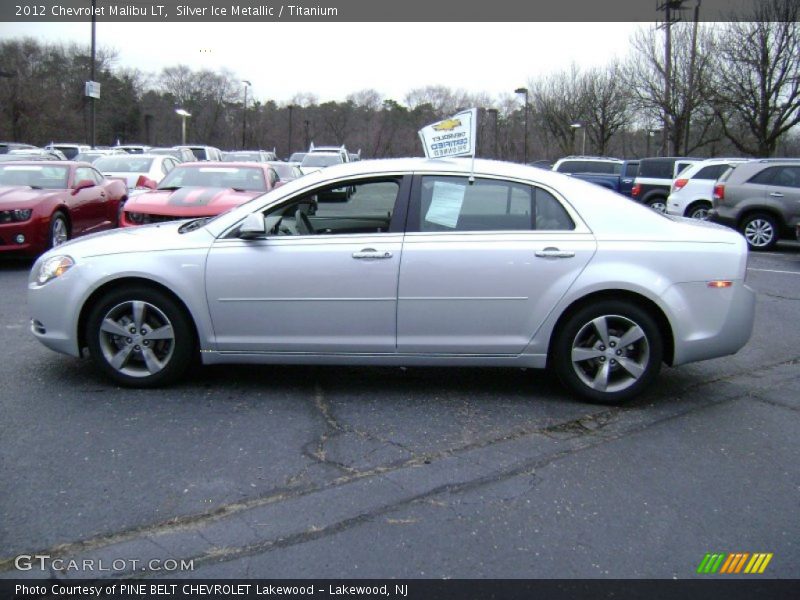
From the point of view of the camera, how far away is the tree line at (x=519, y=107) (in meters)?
27.9

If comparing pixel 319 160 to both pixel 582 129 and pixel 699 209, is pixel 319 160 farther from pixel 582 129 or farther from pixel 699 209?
pixel 582 129

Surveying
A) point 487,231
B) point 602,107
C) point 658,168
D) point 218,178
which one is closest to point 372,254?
point 487,231

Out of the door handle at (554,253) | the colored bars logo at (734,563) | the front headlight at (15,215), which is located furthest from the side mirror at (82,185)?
the colored bars logo at (734,563)

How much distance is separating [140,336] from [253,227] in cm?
109

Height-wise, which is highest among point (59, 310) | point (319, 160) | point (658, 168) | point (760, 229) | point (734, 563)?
point (319, 160)

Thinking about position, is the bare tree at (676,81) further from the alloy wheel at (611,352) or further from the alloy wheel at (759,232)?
the alloy wheel at (611,352)

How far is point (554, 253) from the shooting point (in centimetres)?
466

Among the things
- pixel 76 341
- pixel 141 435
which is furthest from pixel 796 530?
pixel 76 341

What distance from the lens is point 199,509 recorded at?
329cm

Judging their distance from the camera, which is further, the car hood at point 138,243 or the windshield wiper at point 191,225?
the windshield wiper at point 191,225

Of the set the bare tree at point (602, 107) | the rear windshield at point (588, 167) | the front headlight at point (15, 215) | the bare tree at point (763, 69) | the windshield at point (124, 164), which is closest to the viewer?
the front headlight at point (15, 215)

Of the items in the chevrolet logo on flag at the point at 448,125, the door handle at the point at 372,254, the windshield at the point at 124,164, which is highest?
the windshield at the point at 124,164

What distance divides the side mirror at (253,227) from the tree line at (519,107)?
90.6 feet

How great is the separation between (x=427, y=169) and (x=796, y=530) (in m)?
Result: 3.02
